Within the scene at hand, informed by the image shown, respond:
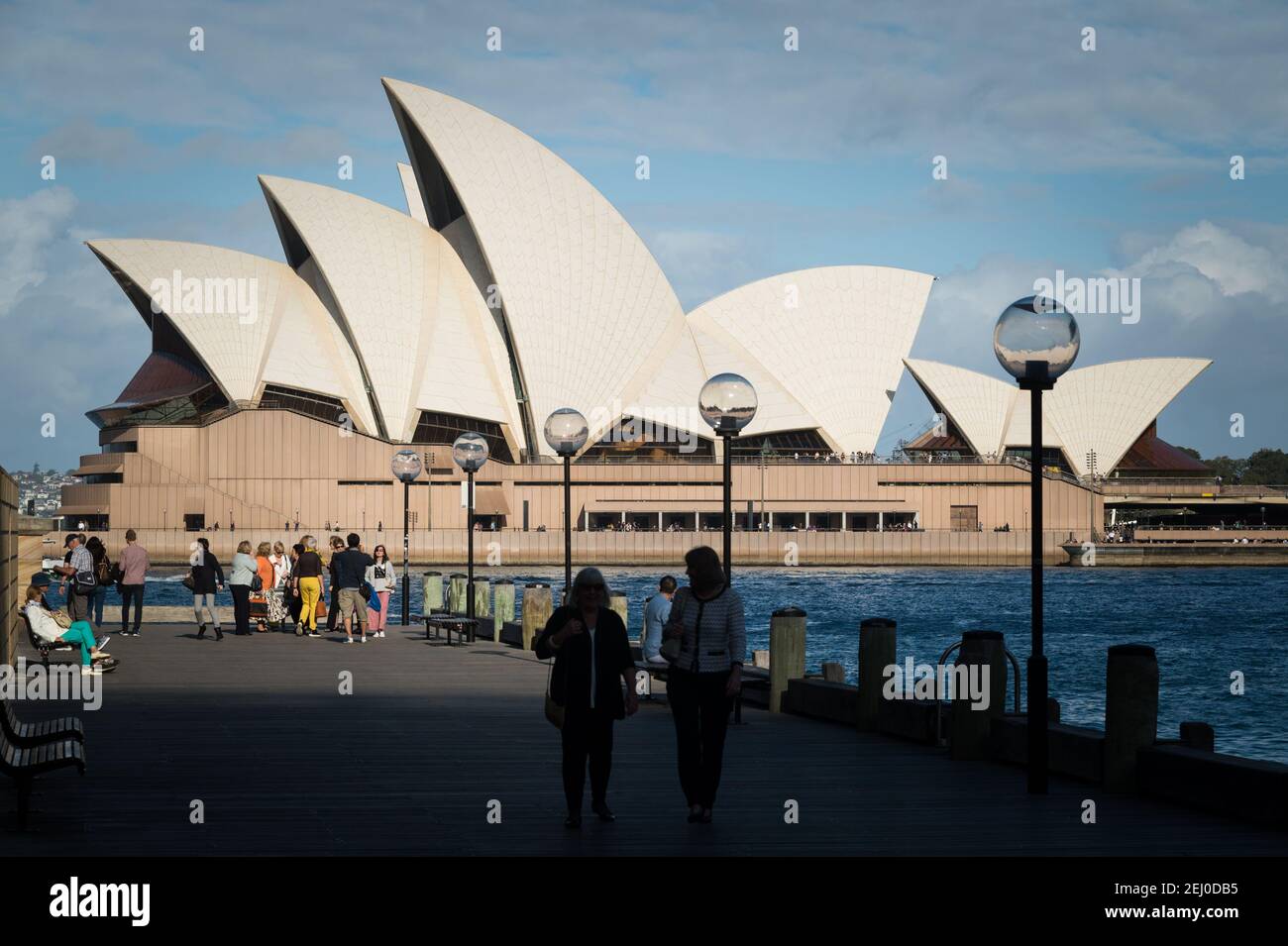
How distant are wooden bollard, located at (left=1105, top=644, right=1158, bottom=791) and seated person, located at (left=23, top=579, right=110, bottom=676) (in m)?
Result: 10.6

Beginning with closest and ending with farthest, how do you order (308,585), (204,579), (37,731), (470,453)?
(37,731)
(204,579)
(308,585)
(470,453)

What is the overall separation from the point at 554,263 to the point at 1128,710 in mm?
58281

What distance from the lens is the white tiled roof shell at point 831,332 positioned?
76625 mm

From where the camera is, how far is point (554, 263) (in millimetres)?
65875

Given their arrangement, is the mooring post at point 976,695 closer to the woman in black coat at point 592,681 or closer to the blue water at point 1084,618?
the woman in black coat at point 592,681

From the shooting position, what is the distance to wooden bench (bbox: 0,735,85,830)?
782 centimetres

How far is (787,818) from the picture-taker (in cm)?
830

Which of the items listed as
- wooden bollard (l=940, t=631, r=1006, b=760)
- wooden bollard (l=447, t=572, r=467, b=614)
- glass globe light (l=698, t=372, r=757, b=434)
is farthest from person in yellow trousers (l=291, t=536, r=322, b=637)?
wooden bollard (l=940, t=631, r=1006, b=760)

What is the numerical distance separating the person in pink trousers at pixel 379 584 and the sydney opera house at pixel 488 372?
132ft

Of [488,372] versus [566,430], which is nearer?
[566,430]

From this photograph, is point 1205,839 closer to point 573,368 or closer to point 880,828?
point 880,828

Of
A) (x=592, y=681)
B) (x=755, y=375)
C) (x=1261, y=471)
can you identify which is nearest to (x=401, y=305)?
(x=755, y=375)

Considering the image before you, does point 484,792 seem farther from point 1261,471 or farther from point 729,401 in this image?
point 1261,471

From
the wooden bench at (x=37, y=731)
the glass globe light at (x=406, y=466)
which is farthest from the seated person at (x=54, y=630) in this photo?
the glass globe light at (x=406, y=466)
